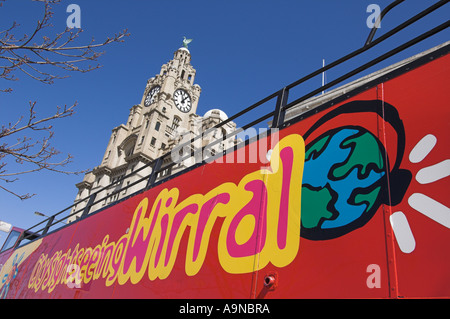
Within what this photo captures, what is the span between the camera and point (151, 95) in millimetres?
56594

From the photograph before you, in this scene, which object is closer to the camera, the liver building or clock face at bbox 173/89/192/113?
the liver building

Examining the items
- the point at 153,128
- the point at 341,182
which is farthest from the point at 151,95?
the point at 341,182

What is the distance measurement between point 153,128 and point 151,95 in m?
12.5

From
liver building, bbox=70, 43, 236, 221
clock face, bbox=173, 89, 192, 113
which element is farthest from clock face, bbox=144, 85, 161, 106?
clock face, bbox=173, 89, 192, 113

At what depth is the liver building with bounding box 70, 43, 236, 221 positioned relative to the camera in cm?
4481

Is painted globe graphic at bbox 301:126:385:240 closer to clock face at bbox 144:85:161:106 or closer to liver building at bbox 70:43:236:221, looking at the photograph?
liver building at bbox 70:43:236:221

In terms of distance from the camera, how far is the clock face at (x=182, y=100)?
5439 centimetres

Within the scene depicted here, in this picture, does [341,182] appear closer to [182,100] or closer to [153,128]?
[153,128]

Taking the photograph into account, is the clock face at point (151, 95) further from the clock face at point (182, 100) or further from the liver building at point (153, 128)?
the clock face at point (182, 100)

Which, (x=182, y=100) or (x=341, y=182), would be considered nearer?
(x=341, y=182)

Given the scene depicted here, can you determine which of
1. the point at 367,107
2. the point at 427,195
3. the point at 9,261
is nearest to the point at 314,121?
the point at 367,107

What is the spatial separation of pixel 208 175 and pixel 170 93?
2013 inches

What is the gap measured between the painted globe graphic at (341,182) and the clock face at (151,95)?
54.3 metres
